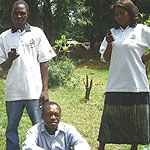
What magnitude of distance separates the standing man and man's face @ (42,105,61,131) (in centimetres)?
34

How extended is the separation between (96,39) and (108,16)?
2035mm

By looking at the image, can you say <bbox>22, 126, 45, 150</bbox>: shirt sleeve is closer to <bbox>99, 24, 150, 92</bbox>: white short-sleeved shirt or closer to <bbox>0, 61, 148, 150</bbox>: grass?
<bbox>99, 24, 150, 92</bbox>: white short-sleeved shirt

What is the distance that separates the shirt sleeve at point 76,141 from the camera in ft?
7.79

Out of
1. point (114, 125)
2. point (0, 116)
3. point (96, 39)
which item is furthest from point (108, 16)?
point (114, 125)

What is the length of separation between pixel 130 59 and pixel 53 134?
94 cm

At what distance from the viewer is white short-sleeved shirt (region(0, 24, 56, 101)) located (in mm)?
2709

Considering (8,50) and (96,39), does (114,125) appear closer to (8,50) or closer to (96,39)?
(8,50)

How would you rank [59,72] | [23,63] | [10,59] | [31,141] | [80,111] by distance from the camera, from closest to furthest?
[31,141], [10,59], [23,63], [80,111], [59,72]

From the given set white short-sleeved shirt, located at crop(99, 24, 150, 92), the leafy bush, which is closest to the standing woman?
white short-sleeved shirt, located at crop(99, 24, 150, 92)

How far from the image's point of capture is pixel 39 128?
2490mm

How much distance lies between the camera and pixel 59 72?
25.0 ft

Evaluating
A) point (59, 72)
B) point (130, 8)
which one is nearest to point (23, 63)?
point (130, 8)

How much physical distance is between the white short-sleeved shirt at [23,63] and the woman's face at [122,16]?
729 mm

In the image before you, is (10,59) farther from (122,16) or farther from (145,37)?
(145,37)
